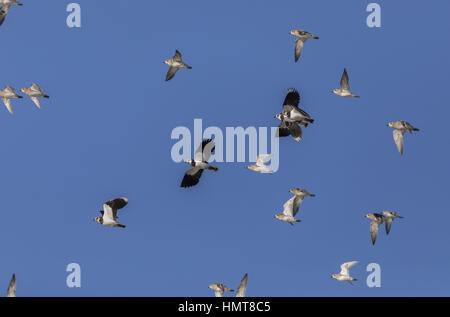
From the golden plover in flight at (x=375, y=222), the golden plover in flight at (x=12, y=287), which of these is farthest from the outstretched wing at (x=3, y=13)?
the golden plover in flight at (x=375, y=222)

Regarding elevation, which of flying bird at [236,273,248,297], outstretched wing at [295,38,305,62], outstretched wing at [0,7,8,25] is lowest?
flying bird at [236,273,248,297]

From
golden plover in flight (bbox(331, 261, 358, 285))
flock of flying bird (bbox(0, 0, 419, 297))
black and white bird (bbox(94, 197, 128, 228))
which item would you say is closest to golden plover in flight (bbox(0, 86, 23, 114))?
flock of flying bird (bbox(0, 0, 419, 297))

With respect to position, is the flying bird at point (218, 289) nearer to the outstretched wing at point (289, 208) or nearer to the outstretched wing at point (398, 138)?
the outstretched wing at point (289, 208)

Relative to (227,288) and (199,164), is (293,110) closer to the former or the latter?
(199,164)

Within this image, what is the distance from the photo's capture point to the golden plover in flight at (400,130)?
6562 cm

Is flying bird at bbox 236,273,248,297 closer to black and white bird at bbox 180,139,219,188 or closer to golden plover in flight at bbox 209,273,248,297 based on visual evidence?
golden plover in flight at bbox 209,273,248,297

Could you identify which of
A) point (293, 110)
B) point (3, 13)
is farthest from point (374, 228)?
point (3, 13)

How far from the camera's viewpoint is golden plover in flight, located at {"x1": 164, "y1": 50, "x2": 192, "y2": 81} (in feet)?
226

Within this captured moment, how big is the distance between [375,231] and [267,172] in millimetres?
8972

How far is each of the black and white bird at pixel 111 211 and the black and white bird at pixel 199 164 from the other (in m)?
4.28

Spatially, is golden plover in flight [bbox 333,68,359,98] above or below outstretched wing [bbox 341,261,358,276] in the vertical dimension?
above
